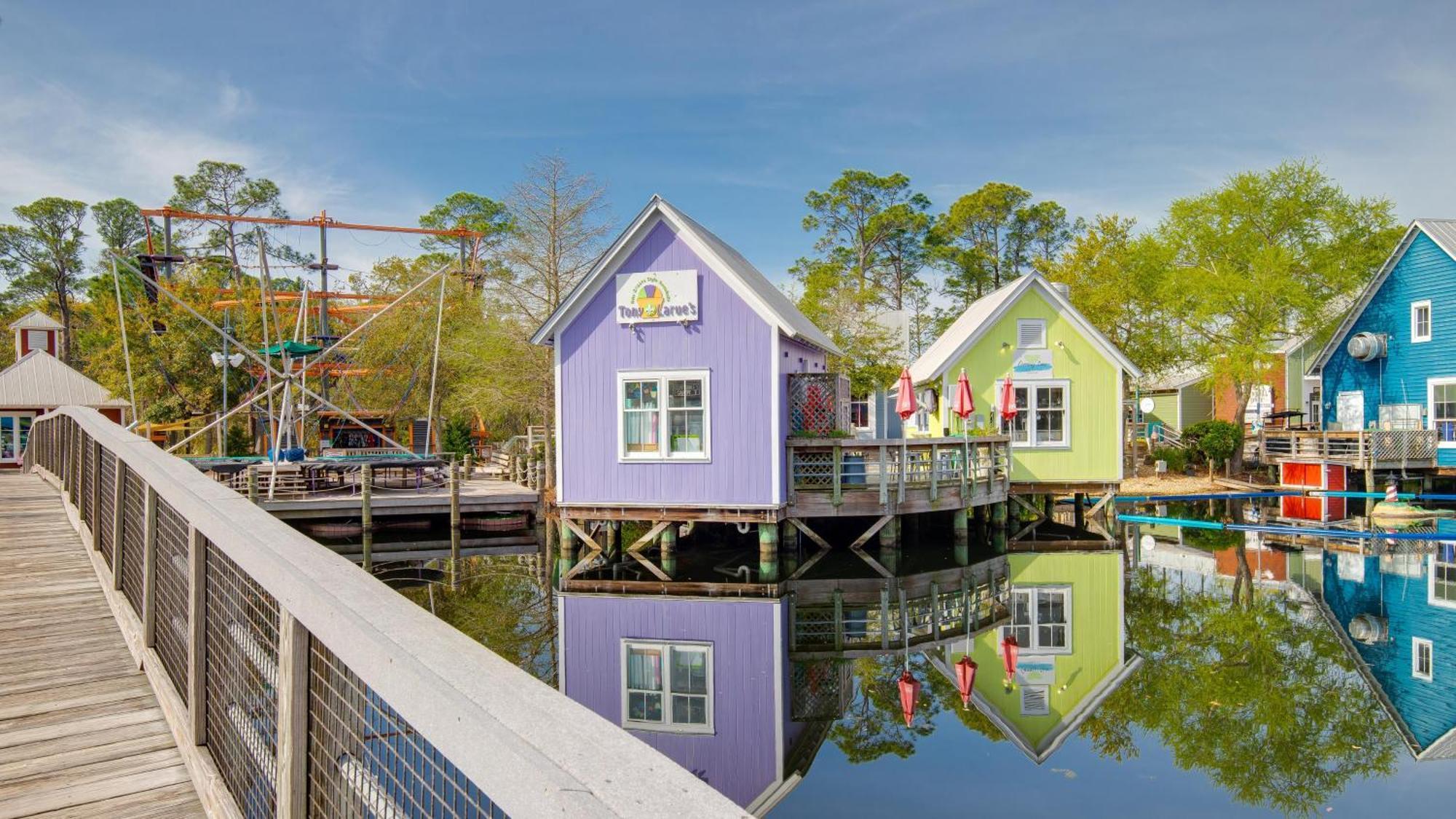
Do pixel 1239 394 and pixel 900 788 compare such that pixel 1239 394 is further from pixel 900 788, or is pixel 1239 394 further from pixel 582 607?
pixel 900 788

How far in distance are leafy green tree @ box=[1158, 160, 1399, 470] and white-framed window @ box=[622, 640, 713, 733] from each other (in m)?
27.9

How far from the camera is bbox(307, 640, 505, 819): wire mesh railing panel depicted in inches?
90.9

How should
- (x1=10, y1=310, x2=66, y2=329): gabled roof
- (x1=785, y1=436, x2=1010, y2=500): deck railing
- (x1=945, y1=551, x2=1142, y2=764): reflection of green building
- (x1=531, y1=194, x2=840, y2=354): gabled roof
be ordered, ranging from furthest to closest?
(x1=10, y1=310, x2=66, y2=329): gabled roof → (x1=785, y1=436, x2=1010, y2=500): deck railing → (x1=531, y1=194, x2=840, y2=354): gabled roof → (x1=945, y1=551, x2=1142, y2=764): reflection of green building

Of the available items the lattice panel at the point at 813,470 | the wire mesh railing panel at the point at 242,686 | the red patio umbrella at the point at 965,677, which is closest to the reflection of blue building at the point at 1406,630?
the red patio umbrella at the point at 965,677

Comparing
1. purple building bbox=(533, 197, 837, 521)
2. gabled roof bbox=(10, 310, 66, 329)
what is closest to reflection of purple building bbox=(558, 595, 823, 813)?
purple building bbox=(533, 197, 837, 521)

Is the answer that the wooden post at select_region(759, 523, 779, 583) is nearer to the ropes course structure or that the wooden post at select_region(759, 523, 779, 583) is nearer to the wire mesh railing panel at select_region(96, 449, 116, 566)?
the ropes course structure

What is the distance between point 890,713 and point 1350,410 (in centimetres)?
2960

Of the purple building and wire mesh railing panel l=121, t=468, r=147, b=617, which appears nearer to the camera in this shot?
wire mesh railing panel l=121, t=468, r=147, b=617

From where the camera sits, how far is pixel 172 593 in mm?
4711

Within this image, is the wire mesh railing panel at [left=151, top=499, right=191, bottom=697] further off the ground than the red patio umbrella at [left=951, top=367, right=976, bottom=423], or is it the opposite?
the red patio umbrella at [left=951, top=367, right=976, bottom=423]

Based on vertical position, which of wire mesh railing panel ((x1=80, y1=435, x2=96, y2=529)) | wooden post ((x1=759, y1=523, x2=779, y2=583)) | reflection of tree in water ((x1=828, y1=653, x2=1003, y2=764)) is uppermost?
wire mesh railing panel ((x1=80, y1=435, x2=96, y2=529))

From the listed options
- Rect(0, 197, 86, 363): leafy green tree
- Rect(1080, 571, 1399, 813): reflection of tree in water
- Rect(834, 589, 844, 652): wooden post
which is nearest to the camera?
Rect(1080, 571, 1399, 813): reflection of tree in water

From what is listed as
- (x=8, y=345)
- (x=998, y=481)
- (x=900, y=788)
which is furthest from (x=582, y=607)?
(x=8, y=345)

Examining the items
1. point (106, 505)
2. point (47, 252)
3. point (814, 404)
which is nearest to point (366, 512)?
point (814, 404)
